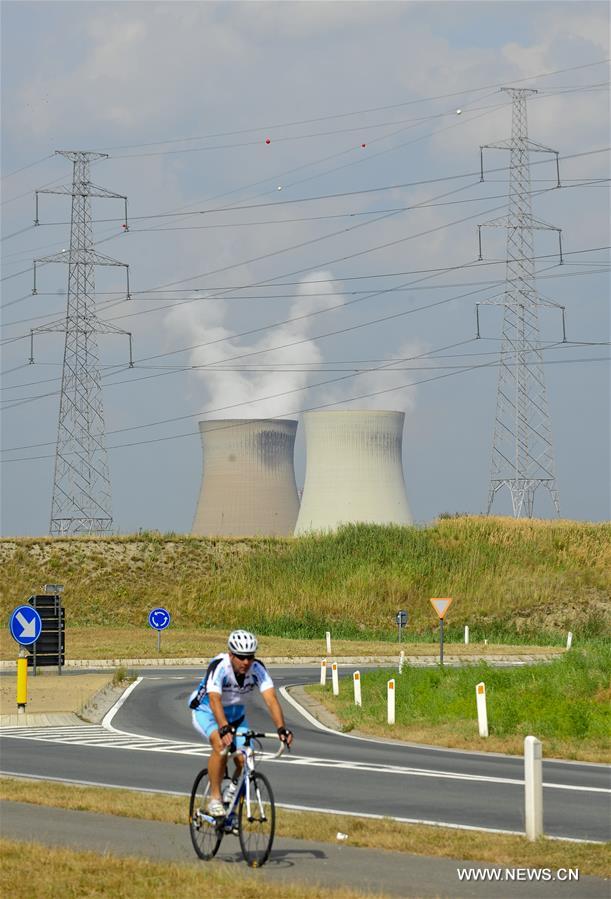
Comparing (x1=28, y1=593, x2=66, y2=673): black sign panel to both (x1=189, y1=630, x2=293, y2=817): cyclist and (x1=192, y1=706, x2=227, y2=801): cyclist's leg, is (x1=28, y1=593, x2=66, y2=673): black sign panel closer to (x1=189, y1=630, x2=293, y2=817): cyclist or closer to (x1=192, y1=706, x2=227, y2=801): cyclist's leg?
(x1=189, y1=630, x2=293, y2=817): cyclist

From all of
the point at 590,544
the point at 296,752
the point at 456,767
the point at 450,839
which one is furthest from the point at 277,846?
the point at 590,544

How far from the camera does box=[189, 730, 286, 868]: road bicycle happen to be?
1000 cm

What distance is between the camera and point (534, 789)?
36.3 ft

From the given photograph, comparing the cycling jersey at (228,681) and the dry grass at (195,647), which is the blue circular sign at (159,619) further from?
the cycling jersey at (228,681)

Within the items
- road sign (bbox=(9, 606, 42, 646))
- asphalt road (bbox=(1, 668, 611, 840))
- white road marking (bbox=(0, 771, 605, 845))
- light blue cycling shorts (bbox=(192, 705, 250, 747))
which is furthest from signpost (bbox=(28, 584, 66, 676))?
light blue cycling shorts (bbox=(192, 705, 250, 747))

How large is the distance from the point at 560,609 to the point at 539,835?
184 ft

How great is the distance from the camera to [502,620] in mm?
64312

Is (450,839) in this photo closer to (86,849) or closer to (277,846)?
(277,846)

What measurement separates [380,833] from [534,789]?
4.54 ft

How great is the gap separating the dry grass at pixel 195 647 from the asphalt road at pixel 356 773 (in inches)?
807

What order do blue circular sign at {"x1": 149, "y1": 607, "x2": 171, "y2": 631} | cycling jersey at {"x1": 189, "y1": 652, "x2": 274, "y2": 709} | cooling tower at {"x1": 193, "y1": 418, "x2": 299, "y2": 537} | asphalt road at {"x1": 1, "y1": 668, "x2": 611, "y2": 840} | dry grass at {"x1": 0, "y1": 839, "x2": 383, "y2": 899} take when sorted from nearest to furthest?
dry grass at {"x1": 0, "y1": 839, "x2": 383, "y2": 899}, cycling jersey at {"x1": 189, "y1": 652, "x2": 274, "y2": 709}, asphalt road at {"x1": 1, "y1": 668, "x2": 611, "y2": 840}, blue circular sign at {"x1": 149, "y1": 607, "x2": 171, "y2": 631}, cooling tower at {"x1": 193, "y1": 418, "x2": 299, "y2": 537}

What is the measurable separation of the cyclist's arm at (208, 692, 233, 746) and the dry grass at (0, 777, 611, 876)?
6.14 feet

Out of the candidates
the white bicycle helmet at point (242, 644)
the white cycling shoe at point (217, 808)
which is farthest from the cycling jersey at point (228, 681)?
the white cycling shoe at point (217, 808)

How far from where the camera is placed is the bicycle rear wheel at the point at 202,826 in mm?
10312
